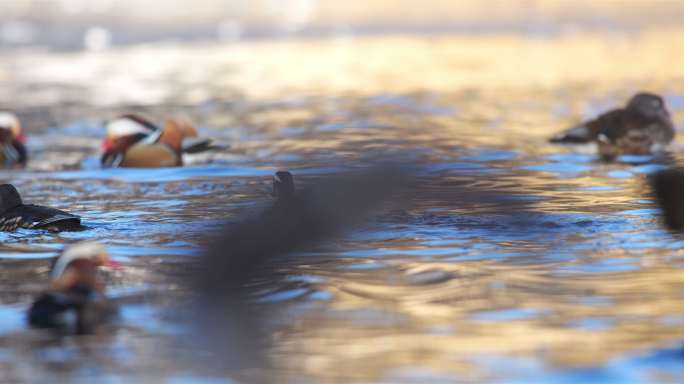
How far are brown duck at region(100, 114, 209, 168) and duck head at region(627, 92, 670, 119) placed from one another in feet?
15.2

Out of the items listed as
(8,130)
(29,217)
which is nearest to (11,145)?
(8,130)

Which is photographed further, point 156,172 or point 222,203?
point 156,172

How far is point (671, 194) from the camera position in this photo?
10.2 m

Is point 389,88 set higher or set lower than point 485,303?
Answer: higher

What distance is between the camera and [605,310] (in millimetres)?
6504

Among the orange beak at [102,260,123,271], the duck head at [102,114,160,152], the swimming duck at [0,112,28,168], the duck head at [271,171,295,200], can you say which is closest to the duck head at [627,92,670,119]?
the duck head at [102,114,160,152]

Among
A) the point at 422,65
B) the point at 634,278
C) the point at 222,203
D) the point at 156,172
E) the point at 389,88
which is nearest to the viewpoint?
the point at 634,278

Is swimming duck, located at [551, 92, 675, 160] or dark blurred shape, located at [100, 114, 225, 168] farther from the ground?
dark blurred shape, located at [100, 114, 225, 168]

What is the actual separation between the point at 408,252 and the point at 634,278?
1503 mm

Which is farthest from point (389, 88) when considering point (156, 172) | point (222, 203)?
Result: point (222, 203)

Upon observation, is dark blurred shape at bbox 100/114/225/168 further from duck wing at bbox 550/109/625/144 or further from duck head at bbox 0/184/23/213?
duck head at bbox 0/184/23/213

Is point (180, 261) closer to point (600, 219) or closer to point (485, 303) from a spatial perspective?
point (485, 303)

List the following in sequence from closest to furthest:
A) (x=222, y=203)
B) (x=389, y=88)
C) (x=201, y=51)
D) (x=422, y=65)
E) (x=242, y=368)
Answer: (x=242, y=368) < (x=222, y=203) < (x=389, y=88) < (x=422, y=65) < (x=201, y=51)

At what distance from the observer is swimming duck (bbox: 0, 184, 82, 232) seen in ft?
28.5
